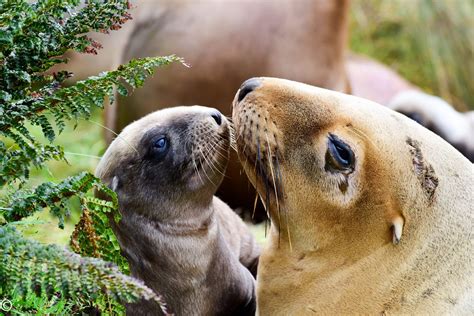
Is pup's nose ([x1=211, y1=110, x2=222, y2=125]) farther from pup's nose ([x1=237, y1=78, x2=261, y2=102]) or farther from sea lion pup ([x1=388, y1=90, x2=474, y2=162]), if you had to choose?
sea lion pup ([x1=388, y1=90, x2=474, y2=162])

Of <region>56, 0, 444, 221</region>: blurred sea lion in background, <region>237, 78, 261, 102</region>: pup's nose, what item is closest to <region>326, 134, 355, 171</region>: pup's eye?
<region>237, 78, 261, 102</region>: pup's nose

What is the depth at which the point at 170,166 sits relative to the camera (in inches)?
154

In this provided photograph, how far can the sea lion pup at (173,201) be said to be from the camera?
3.90 meters

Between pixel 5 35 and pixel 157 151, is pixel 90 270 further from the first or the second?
pixel 157 151

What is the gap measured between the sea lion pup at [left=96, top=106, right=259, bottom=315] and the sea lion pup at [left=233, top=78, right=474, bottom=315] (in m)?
0.30

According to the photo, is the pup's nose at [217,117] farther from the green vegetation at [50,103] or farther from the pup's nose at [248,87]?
the green vegetation at [50,103]

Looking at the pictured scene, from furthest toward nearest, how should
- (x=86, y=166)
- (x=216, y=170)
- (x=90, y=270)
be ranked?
(x=86, y=166) → (x=216, y=170) → (x=90, y=270)

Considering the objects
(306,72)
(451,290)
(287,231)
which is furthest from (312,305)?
(306,72)

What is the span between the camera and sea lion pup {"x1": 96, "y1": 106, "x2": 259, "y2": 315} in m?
3.90

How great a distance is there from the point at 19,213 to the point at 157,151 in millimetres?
907

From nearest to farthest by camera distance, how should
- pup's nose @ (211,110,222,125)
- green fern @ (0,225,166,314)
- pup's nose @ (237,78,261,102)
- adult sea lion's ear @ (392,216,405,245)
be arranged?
green fern @ (0,225,166,314)
adult sea lion's ear @ (392,216,405,245)
pup's nose @ (237,78,261,102)
pup's nose @ (211,110,222,125)

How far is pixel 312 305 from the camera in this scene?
3.67 metres

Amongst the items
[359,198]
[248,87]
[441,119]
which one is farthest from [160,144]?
[441,119]

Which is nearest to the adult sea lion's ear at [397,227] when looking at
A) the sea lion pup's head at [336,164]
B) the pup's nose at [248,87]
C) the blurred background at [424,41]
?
the sea lion pup's head at [336,164]
